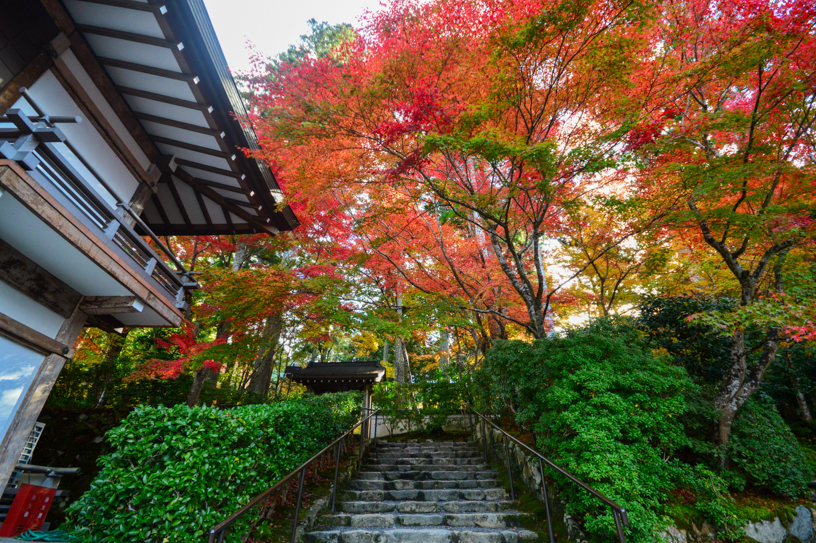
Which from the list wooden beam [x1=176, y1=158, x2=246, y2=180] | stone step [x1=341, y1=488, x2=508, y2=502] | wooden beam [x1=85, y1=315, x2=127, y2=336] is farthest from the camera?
wooden beam [x1=176, y1=158, x2=246, y2=180]

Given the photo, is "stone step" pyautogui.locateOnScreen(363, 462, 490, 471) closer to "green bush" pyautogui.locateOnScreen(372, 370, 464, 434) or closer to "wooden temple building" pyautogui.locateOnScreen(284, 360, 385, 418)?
"green bush" pyautogui.locateOnScreen(372, 370, 464, 434)

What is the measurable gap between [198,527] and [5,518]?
4.16 m

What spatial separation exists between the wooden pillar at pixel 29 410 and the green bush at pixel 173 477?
5.90 ft

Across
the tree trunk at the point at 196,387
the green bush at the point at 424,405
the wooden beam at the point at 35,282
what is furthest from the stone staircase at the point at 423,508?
the tree trunk at the point at 196,387

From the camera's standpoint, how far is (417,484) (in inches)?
237

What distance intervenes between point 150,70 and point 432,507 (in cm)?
816

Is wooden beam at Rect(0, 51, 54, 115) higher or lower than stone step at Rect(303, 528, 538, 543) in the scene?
higher

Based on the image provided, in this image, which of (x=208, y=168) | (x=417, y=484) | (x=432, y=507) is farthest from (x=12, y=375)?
(x=417, y=484)

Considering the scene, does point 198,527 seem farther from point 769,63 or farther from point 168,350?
point 168,350

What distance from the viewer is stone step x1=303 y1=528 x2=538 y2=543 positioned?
13.6ft

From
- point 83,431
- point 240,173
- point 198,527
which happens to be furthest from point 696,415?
point 83,431

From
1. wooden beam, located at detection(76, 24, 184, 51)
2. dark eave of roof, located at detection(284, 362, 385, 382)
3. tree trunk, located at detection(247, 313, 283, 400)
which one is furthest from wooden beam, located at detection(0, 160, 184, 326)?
dark eave of roof, located at detection(284, 362, 385, 382)

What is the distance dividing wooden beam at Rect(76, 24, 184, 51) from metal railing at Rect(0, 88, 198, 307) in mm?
1537

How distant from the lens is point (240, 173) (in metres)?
7.30
